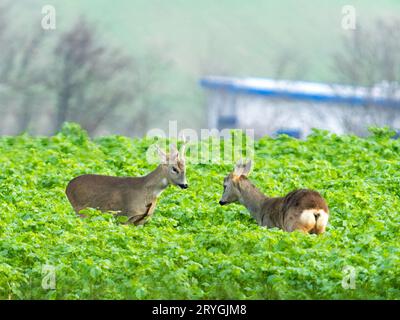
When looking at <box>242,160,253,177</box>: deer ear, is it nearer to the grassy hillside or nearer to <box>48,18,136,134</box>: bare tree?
<box>48,18,136,134</box>: bare tree

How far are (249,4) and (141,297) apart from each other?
260ft

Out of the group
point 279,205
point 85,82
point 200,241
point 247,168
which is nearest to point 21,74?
point 85,82

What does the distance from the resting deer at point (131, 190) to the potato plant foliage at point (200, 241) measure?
0.76 feet

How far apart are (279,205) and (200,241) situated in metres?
2.15

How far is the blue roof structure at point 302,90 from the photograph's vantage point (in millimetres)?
61656

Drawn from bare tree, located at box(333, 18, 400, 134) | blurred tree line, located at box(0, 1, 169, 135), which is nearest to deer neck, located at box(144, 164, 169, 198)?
bare tree, located at box(333, 18, 400, 134)

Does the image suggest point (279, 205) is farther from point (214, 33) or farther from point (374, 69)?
point (214, 33)

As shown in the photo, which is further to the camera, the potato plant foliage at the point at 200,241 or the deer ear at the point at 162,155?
the deer ear at the point at 162,155

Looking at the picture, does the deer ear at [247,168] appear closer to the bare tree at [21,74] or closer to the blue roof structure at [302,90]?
the blue roof structure at [302,90]

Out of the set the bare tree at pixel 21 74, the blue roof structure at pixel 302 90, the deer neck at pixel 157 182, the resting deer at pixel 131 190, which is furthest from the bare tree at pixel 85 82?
the deer neck at pixel 157 182

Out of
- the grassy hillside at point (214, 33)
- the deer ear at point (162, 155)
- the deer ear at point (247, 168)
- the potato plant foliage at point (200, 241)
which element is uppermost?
the grassy hillside at point (214, 33)

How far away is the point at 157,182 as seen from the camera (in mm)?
18438

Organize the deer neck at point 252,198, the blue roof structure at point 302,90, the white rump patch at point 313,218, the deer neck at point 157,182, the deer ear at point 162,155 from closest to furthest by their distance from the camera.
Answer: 1. the white rump patch at point 313,218
2. the deer neck at point 157,182
3. the deer ear at point 162,155
4. the deer neck at point 252,198
5. the blue roof structure at point 302,90
